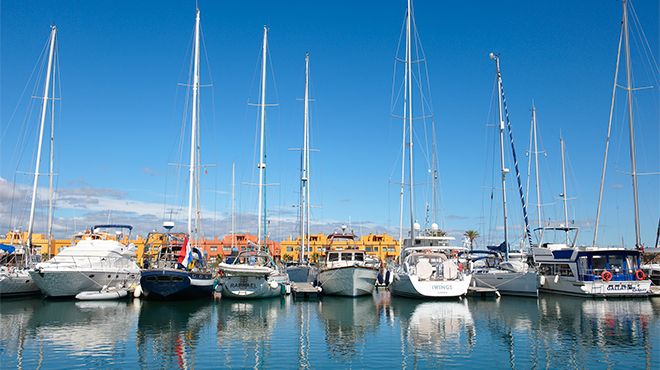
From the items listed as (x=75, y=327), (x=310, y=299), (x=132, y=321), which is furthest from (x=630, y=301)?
(x=75, y=327)

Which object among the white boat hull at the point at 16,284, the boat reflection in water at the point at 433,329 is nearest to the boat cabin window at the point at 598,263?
the boat reflection in water at the point at 433,329

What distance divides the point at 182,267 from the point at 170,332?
47.3 ft

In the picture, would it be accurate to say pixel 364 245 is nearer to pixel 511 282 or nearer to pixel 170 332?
pixel 511 282

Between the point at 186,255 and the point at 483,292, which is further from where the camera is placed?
the point at 483,292

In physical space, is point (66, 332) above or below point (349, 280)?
below

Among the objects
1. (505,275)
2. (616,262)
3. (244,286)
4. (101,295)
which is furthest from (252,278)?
(616,262)

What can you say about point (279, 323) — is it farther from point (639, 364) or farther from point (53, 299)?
point (53, 299)

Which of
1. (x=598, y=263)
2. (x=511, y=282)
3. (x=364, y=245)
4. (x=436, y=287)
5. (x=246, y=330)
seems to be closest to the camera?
(x=246, y=330)

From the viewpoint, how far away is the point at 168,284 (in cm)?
3400

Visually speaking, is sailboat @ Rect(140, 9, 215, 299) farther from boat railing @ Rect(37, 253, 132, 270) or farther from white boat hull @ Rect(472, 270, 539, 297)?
white boat hull @ Rect(472, 270, 539, 297)

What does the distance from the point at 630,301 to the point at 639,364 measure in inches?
843

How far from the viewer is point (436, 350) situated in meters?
19.6

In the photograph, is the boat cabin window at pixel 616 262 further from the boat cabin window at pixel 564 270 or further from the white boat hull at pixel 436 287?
the white boat hull at pixel 436 287

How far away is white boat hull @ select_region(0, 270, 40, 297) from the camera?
35781mm
